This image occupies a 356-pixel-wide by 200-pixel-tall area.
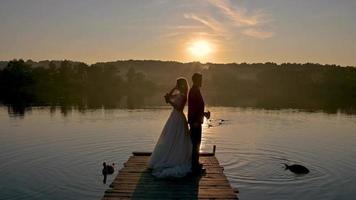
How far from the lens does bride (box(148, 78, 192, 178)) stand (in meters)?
13.9

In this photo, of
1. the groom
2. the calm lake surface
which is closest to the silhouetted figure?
the calm lake surface

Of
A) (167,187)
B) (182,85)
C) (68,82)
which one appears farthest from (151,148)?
(68,82)

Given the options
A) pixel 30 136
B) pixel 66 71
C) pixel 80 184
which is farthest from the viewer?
pixel 66 71

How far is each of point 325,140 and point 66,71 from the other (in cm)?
9003

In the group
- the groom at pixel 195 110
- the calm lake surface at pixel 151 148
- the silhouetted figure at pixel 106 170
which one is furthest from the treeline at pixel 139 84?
the groom at pixel 195 110

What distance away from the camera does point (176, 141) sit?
1407 centimetres

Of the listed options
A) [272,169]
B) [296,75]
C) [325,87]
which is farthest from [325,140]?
[296,75]

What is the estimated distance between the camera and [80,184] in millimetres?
19484

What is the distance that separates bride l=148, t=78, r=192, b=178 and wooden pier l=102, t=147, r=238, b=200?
1.75 feet

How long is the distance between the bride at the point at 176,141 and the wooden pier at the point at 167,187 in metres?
0.53

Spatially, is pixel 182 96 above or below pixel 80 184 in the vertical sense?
above

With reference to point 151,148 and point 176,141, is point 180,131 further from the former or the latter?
point 151,148

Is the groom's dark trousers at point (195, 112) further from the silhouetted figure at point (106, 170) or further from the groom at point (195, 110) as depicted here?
the silhouetted figure at point (106, 170)

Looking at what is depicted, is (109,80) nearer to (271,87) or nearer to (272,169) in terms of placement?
(271,87)
